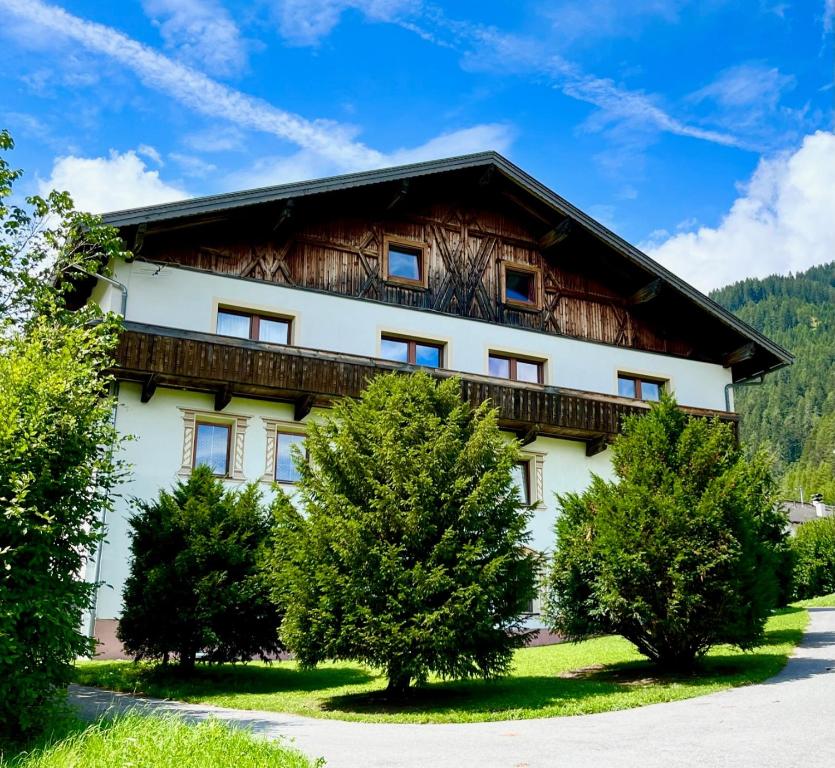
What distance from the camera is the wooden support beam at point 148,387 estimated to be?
62.6 feet

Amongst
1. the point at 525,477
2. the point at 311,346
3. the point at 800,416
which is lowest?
the point at 525,477

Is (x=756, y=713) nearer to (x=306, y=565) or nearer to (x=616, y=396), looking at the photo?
(x=306, y=565)

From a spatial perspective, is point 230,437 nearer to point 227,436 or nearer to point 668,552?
point 227,436

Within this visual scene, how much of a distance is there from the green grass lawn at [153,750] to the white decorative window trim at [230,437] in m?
12.0

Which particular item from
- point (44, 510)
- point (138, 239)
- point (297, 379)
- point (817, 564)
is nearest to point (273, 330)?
point (297, 379)

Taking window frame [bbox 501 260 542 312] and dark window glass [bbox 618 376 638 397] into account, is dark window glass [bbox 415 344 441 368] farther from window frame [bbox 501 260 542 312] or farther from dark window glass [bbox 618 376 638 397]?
dark window glass [bbox 618 376 638 397]

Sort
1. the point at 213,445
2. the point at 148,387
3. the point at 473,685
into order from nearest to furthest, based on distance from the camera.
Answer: the point at 473,685 → the point at 148,387 → the point at 213,445

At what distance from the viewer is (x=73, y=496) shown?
8.62 meters

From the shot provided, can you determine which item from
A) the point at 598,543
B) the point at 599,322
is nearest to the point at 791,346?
the point at 599,322

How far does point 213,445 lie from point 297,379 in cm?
235

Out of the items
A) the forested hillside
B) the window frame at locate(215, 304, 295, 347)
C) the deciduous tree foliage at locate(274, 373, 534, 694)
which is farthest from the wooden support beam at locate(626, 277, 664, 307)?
the forested hillside

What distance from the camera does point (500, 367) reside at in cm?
2434

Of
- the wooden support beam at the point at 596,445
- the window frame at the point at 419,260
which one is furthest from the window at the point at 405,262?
the wooden support beam at the point at 596,445

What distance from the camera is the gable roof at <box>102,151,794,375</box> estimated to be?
64.2ft
